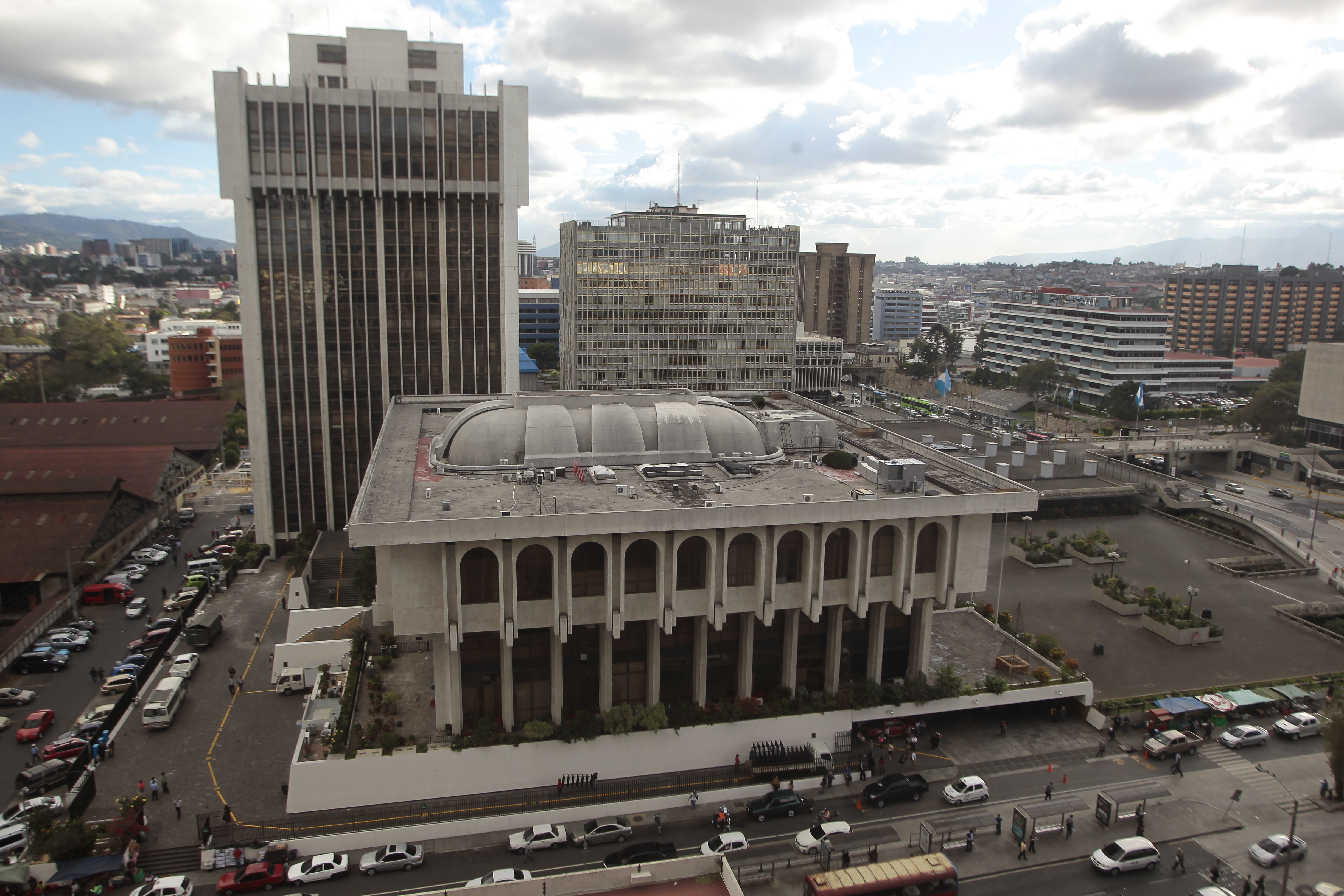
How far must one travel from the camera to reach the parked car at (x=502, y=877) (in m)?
35.8

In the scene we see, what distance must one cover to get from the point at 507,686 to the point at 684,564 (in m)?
11.5

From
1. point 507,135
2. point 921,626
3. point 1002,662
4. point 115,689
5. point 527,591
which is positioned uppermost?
point 507,135

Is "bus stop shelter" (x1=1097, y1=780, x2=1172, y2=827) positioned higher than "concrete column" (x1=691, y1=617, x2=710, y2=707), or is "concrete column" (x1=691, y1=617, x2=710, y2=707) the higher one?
"concrete column" (x1=691, y1=617, x2=710, y2=707)

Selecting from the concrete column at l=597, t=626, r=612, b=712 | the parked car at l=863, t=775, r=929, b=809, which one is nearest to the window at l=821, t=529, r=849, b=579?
the parked car at l=863, t=775, r=929, b=809

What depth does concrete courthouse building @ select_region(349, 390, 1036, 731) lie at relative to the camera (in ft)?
137

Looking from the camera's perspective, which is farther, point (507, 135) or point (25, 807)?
point (507, 135)

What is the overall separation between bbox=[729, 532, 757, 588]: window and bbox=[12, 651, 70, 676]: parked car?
48917mm

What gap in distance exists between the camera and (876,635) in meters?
49.3

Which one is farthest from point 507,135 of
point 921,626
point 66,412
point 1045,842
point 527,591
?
point 66,412

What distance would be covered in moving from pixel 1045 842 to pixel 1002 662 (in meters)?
14.0

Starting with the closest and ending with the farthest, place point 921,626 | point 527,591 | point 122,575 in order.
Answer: point 527,591, point 921,626, point 122,575

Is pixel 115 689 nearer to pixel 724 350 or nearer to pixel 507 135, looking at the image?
pixel 507 135

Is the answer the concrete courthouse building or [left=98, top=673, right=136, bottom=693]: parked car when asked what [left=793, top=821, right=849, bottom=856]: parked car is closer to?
the concrete courthouse building

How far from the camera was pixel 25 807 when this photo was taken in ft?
133
